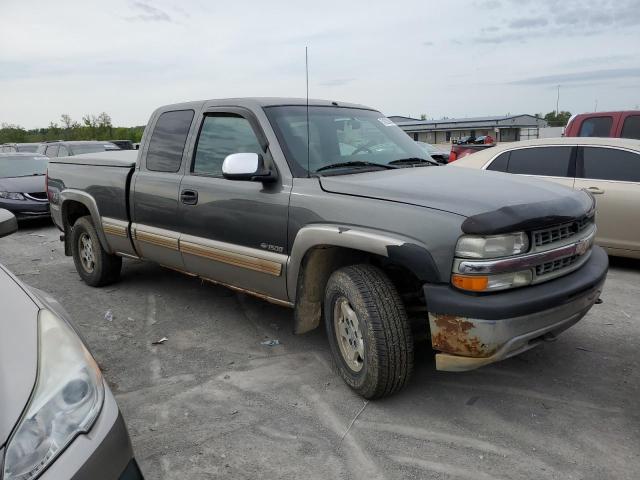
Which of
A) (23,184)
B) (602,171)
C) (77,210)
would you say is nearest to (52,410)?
(77,210)

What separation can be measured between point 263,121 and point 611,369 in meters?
2.92

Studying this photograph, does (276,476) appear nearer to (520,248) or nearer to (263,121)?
(520,248)

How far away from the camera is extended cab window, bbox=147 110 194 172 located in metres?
4.50

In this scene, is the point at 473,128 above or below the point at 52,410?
above

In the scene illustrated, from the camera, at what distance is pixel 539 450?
2.70 m

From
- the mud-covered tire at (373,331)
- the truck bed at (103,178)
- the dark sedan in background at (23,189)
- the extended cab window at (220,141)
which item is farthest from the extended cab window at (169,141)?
the dark sedan in background at (23,189)

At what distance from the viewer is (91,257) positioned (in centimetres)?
578

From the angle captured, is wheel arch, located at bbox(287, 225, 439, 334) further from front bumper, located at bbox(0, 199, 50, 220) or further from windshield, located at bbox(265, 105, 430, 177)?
front bumper, located at bbox(0, 199, 50, 220)

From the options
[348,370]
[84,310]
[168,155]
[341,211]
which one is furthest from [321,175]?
[84,310]

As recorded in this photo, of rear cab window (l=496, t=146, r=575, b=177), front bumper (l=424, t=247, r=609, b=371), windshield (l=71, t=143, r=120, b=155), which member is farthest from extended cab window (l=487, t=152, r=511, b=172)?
windshield (l=71, t=143, r=120, b=155)

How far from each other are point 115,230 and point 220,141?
1.66 m

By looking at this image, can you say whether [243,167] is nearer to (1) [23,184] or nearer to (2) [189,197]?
(2) [189,197]

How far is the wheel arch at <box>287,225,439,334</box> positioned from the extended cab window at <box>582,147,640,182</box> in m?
3.90

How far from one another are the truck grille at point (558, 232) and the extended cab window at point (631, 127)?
223 inches
